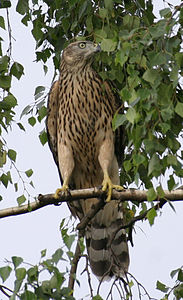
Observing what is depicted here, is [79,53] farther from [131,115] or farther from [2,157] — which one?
[131,115]

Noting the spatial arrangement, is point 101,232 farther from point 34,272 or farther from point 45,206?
point 34,272

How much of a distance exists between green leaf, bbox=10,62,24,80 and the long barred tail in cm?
129

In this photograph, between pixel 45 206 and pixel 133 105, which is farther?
pixel 45 206

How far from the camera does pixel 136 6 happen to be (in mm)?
5273

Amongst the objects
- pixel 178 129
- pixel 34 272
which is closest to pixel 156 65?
pixel 178 129

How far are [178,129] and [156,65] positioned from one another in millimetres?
729

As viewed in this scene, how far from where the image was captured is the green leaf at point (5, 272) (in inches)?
147

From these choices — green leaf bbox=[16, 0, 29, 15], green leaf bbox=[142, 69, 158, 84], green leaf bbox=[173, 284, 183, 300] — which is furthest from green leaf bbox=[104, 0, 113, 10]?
green leaf bbox=[173, 284, 183, 300]

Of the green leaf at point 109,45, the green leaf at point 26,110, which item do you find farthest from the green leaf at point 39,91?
the green leaf at point 109,45

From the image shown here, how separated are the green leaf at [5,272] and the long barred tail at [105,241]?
7.41 ft

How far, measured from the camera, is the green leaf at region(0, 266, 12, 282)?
147 inches

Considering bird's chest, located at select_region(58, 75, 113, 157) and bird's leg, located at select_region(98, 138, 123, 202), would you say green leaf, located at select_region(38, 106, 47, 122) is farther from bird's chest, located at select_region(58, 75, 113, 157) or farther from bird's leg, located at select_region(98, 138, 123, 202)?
bird's leg, located at select_region(98, 138, 123, 202)

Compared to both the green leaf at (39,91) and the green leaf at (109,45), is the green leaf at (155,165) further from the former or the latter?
the green leaf at (39,91)

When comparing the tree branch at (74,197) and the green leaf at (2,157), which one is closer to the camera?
the tree branch at (74,197)
